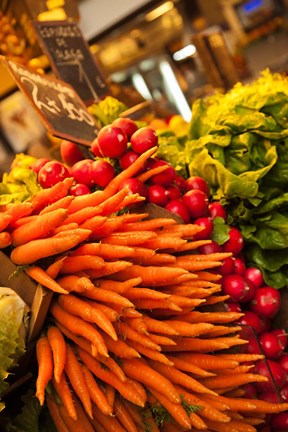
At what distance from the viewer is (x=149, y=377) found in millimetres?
1491

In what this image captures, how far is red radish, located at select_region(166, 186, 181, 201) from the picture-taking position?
78.1 inches

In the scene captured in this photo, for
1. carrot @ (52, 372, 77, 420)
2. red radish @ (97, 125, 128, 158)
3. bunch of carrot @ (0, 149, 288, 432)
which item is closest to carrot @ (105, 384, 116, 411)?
bunch of carrot @ (0, 149, 288, 432)

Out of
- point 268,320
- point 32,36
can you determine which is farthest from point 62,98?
point 32,36

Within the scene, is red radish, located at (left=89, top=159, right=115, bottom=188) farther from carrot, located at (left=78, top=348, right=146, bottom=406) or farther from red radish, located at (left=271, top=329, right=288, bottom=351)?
red radish, located at (left=271, top=329, right=288, bottom=351)

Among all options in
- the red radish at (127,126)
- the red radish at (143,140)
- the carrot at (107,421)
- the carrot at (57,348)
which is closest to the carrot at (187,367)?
the carrot at (107,421)

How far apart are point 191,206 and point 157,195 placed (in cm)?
15

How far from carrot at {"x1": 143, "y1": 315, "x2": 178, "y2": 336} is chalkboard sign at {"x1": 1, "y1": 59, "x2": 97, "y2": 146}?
37.4 inches

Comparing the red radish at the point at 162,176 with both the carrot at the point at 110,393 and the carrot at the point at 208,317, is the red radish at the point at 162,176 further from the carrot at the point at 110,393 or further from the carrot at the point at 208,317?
the carrot at the point at 110,393

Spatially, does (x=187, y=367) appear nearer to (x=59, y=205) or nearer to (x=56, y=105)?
(x=59, y=205)

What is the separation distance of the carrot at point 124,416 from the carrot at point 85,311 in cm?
23

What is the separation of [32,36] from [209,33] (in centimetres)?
208

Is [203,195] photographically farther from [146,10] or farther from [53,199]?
[146,10]

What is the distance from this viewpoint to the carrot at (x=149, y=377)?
4.84 ft

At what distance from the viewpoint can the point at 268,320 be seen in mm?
2055
